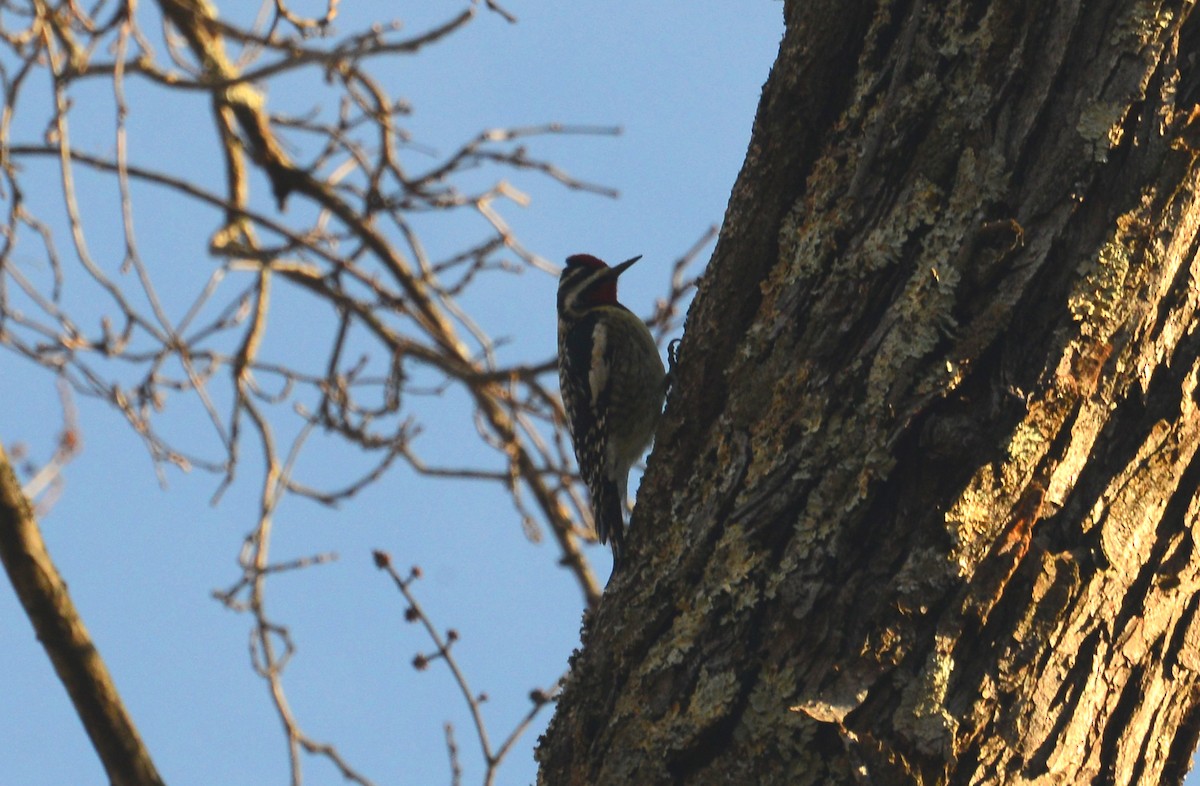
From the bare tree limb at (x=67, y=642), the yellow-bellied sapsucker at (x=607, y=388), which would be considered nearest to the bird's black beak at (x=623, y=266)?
the yellow-bellied sapsucker at (x=607, y=388)

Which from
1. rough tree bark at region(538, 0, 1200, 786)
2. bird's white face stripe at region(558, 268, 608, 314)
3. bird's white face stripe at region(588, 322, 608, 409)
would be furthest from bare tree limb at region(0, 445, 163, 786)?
bird's white face stripe at region(558, 268, 608, 314)

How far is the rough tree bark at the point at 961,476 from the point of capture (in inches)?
71.0

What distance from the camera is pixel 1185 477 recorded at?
189 centimetres

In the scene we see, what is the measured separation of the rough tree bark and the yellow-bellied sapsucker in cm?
267

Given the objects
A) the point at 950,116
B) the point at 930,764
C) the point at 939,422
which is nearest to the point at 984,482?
the point at 939,422

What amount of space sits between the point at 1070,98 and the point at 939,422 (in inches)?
21.2

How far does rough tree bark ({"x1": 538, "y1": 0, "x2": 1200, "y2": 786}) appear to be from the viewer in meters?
1.80

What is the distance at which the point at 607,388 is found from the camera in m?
5.20

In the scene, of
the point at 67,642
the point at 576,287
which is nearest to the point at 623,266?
the point at 576,287

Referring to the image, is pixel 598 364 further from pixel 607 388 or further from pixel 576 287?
pixel 576 287

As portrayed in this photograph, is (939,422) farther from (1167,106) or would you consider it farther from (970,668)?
(1167,106)

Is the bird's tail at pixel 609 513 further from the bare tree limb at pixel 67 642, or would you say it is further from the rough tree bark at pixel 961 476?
the rough tree bark at pixel 961 476

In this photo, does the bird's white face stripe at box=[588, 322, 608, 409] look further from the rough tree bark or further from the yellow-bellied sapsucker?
the rough tree bark

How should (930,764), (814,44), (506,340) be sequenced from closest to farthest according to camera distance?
1. (930,764)
2. (814,44)
3. (506,340)
